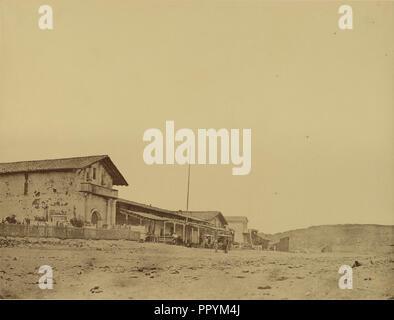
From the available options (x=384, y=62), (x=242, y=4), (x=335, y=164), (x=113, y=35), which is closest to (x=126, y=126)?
(x=113, y=35)

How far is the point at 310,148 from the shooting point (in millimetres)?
6910

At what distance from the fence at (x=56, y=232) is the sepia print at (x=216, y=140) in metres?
0.02

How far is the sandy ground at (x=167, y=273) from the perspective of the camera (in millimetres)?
6637

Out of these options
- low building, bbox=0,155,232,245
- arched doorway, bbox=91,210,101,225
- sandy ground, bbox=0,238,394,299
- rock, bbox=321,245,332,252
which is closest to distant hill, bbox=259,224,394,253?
rock, bbox=321,245,332,252

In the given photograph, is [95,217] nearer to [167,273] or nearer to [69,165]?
[69,165]

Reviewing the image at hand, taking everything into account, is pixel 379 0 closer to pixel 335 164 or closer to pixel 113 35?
pixel 335 164

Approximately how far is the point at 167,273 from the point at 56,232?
54.3 inches

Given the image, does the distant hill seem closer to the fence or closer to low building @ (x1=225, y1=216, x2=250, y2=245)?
low building @ (x1=225, y1=216, x2=250, y2=245)

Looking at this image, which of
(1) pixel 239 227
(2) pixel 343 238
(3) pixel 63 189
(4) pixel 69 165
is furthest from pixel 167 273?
(2) pixel 343 238

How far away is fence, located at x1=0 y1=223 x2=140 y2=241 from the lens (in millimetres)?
6691

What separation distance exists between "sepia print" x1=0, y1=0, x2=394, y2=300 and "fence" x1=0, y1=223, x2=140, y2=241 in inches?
0.7

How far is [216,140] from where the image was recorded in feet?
22.4
